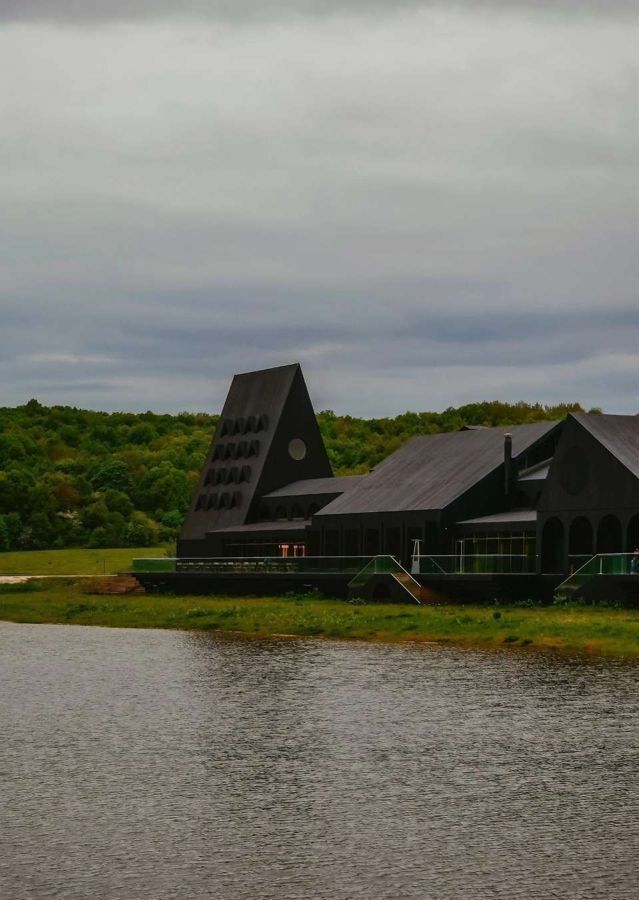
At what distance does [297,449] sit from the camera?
349 feet

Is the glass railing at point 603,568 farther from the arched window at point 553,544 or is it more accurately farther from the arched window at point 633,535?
the arched window at point 553,544

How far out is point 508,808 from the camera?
22.5m

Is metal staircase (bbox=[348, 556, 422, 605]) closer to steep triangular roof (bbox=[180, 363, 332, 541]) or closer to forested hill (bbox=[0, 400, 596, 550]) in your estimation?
steep triangular roof (bbox=[180, 363, 332, 541])

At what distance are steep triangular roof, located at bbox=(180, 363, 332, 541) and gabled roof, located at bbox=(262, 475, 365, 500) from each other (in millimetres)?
1246

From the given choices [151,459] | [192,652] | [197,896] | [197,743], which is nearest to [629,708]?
[197,743]

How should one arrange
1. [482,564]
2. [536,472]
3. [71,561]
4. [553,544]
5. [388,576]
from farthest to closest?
[71,561] < [536,472] < [388,576] < [553,544] < [482,564]

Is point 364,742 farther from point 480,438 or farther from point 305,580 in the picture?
point 480,438

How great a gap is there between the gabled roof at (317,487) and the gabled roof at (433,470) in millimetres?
5291

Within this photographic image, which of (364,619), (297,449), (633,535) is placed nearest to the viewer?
(364,619)

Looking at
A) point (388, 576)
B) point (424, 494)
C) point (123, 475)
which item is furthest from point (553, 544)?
point (123, 475)

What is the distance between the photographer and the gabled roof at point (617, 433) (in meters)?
68.9

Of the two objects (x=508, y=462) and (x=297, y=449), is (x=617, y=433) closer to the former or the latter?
(x=508, y=462)

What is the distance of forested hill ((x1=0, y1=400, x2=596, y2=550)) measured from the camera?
161m

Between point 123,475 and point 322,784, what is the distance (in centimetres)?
15335
